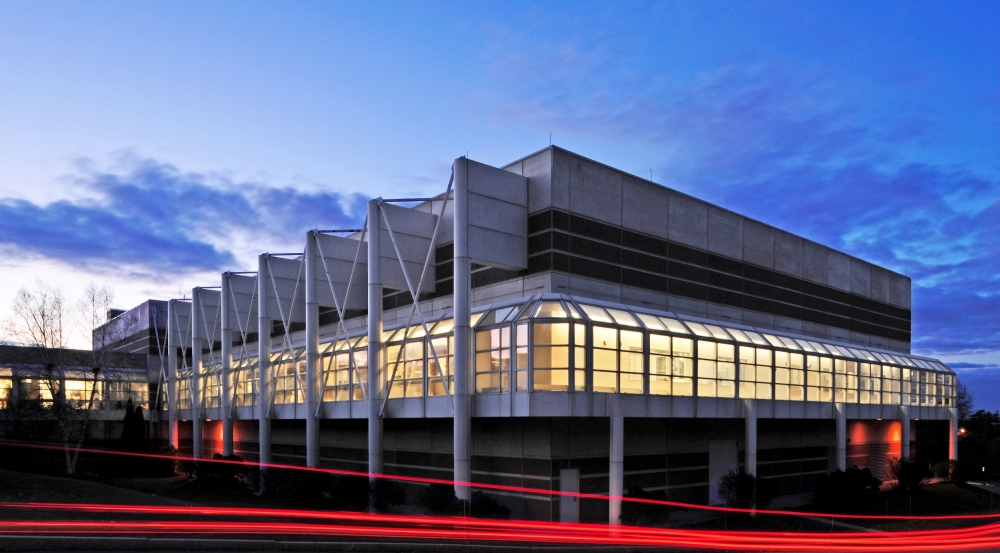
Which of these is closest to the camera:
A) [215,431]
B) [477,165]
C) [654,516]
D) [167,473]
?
[654,516]

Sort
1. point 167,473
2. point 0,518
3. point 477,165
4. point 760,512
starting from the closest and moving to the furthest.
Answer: point 0,518 → point 477,165 → point 760,512 → point 167,473

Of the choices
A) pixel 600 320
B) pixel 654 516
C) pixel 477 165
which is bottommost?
pixel 654 516

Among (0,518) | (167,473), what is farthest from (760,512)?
(167,473)

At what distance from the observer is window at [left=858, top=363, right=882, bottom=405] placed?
1758 inches

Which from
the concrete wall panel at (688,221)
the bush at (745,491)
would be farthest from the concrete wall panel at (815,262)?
the bush at (745,491)

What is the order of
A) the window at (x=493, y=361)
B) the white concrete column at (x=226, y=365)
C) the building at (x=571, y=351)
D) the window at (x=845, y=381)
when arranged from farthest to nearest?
the white concrete column at (x=226, y=365) → the window at (x=845, y=381) → the building at (x=571, y=351) → the window at (x=493, y=361)

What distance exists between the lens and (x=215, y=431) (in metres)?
61.0

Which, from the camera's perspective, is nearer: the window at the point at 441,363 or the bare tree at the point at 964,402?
the window at the point at 441,363

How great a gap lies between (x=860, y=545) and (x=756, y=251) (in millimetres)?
19925

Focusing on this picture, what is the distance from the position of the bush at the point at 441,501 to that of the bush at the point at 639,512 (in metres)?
6.02

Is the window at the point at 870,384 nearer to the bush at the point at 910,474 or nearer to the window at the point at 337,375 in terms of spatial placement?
the bush at the point at 910,474

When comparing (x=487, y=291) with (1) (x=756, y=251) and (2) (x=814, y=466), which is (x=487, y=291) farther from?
(2) (x=814, y=466)

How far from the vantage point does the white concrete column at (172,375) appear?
203 ft

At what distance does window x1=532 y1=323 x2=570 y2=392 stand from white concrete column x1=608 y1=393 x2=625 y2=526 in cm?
225
